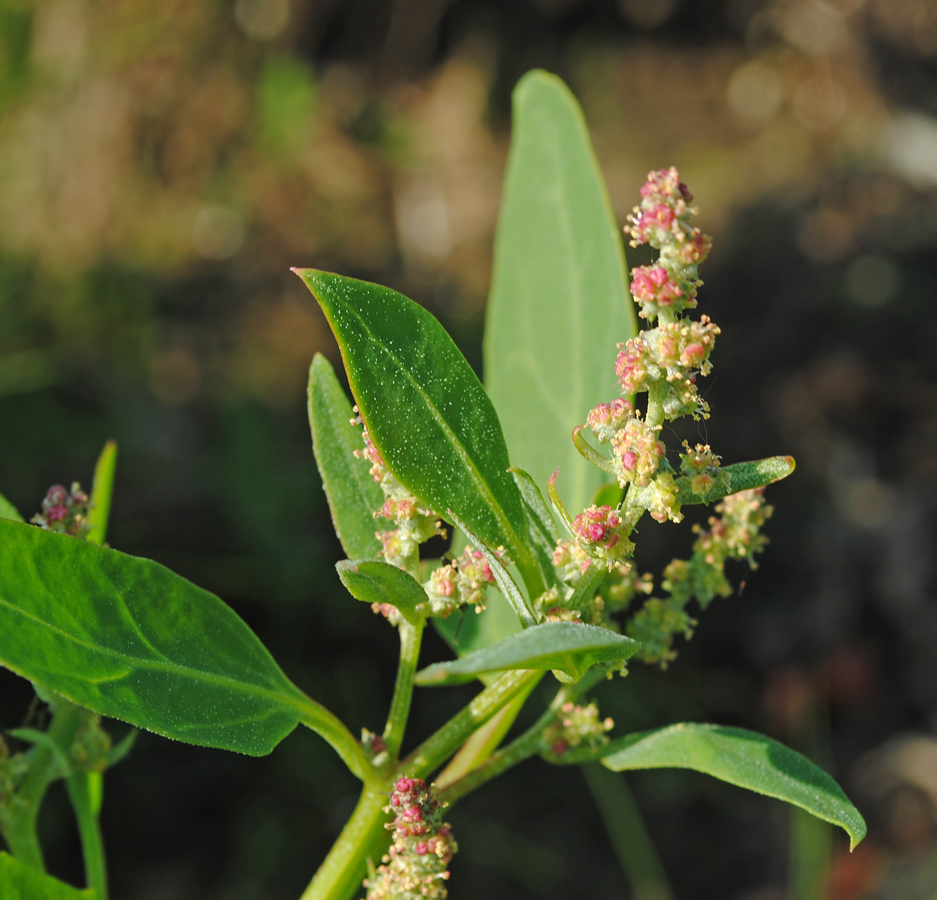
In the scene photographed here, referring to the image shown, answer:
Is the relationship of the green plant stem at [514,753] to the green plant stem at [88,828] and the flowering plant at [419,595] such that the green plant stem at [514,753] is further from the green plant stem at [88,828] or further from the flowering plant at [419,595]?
the green plant stem at [88,828]

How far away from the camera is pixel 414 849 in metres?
0.98

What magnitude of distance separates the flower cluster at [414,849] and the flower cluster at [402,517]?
0.24m

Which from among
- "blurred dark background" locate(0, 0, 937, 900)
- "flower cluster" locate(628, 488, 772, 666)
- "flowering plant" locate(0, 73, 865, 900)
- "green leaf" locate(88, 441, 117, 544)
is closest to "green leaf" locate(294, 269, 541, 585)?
"flowering plant" locate(0, 73, 865, 900)

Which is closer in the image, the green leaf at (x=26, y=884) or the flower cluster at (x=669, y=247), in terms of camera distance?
the flower cluster at (x=669, y=247)

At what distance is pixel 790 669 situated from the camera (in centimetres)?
374

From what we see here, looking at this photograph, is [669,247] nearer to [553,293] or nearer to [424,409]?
[424,409]

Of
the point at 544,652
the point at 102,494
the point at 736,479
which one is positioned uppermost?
the point at 102,494

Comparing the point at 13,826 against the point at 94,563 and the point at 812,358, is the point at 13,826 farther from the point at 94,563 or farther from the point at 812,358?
the point at 812,358

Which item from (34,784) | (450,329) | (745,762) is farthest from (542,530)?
(450,329)

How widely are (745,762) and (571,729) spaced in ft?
0.67

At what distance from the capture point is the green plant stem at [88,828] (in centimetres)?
128

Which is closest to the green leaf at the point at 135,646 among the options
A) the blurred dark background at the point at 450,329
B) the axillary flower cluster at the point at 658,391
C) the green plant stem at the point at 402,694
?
the green plant stem at the point at 402,694

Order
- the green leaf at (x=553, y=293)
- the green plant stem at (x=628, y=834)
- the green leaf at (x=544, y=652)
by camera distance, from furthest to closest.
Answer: the green plant stem at (x=628, y=834)
the green leaf at (x=553, y=293)
the green leaf at (x=544, y=652)

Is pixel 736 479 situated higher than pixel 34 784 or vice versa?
pixel 736 479
